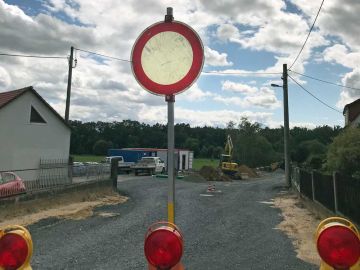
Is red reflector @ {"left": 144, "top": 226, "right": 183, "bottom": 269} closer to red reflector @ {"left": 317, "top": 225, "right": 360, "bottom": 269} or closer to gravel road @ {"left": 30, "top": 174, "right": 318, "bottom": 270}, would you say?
red reflector @ {"left": 317, "top": 225, "right": 360, "bottom": 269}

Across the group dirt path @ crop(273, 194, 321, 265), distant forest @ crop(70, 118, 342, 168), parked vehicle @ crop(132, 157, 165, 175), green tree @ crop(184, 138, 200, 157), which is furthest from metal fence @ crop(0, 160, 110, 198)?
green tree @ crop(184, 138, 200, 157)

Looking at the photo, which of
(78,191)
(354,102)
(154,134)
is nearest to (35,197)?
(78,191)

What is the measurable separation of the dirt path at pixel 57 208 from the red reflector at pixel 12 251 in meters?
11.0

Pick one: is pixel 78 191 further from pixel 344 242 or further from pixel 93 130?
pixel 93 130

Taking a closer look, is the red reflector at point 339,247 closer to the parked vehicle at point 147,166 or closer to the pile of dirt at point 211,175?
the pile of dirt at point 211,175

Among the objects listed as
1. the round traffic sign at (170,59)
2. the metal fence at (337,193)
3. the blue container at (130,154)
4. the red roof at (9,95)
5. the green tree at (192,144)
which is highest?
the green tree at (192,144)

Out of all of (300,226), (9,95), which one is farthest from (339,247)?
(9,95)

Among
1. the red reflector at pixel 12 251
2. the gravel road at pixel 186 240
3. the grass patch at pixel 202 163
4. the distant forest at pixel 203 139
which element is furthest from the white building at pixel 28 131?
the distant forest at pixel 203 139

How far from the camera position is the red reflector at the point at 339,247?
1854 millimetres

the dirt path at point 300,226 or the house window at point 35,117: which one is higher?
the house window at point 35,117

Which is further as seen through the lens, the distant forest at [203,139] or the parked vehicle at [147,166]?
the distant forest at [203,139]

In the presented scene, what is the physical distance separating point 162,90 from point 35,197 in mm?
14900

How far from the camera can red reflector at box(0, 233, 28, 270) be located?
2.03m

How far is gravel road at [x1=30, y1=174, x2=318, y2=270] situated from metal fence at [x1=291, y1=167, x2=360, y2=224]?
5.69 feet
